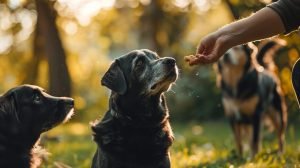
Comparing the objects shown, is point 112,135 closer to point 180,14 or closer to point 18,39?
point 18,39

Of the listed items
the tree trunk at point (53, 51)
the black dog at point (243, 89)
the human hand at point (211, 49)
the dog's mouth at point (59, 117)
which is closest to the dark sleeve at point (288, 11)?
the human hand at point (211, 49)

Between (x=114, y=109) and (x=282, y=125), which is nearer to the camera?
(x=114, y=109)

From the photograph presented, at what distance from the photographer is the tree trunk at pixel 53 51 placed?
19.7 meters

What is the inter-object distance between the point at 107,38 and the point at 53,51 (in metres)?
11.5

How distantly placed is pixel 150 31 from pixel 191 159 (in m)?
19.1

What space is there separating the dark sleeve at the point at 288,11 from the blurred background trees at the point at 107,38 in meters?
6.89

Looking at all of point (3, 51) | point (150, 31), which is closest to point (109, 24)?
point (150, 31)

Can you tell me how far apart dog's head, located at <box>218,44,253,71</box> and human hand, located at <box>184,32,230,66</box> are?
22.0 ft

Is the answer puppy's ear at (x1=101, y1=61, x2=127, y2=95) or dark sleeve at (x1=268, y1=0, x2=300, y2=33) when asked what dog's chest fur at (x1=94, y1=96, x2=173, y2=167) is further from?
dark sleeve at (x1=268, y1=0, x2=300, y2=33)

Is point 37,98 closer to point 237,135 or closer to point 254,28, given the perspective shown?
point 254,28

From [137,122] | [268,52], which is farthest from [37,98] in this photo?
[268,52]

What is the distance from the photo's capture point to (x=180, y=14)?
94.7 ft

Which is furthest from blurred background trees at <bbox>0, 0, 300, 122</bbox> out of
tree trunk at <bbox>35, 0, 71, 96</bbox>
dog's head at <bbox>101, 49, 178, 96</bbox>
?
dog's head at <bbox>101, 49, 178, 96</bbox>

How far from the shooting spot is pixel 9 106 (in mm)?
6172
